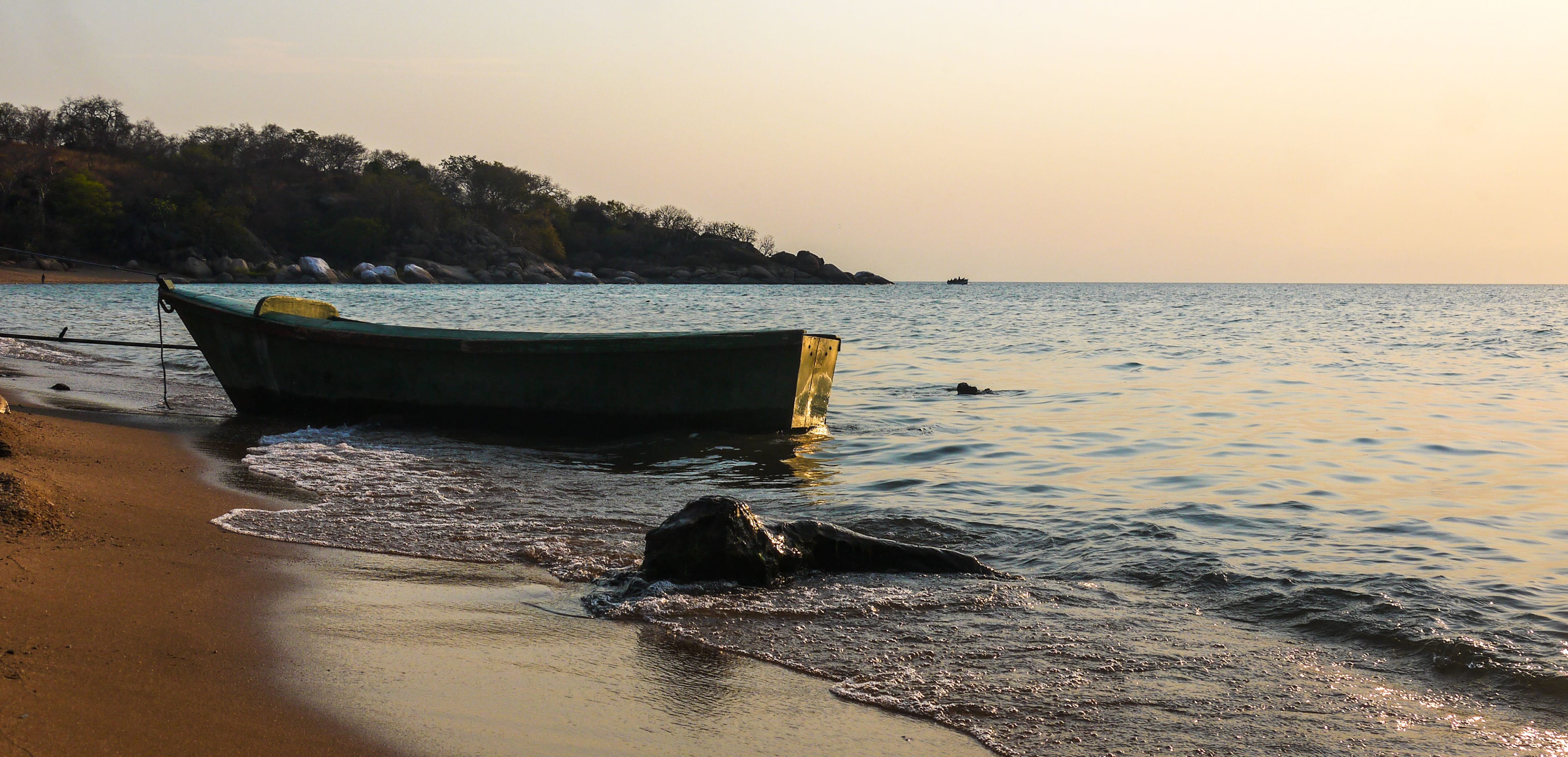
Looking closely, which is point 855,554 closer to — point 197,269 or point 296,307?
point 296,307

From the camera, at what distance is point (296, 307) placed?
35.0 ft

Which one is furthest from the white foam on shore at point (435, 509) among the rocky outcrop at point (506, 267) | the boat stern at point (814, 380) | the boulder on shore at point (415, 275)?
the boulder on shore at point (415, 275)

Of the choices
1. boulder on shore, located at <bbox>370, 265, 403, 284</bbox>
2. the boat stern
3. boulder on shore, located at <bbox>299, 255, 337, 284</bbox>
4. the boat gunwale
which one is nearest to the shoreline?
the boat gunwale

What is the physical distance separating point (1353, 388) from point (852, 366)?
7.82m

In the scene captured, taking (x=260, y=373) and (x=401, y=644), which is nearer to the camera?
(x=401, y=644)

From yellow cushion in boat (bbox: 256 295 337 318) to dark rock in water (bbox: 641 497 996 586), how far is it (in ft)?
22.1

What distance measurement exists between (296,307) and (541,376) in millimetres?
3225

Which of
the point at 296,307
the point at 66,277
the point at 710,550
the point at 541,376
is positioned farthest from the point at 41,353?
the point at 66,277

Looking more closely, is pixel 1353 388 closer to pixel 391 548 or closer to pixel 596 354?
pixel 596 354

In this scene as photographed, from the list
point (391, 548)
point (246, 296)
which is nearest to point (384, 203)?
point (246, 296)

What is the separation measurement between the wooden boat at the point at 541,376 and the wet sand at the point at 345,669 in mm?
4407

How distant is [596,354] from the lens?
30.0 feet

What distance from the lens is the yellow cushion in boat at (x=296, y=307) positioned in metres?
10.1

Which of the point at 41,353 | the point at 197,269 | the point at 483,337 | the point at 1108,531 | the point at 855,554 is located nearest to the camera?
the point at 855,554
